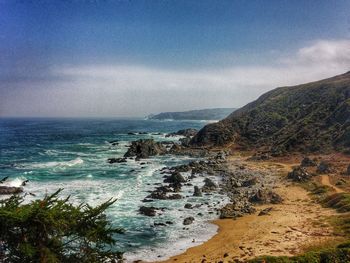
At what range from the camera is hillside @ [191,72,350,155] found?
7400cm

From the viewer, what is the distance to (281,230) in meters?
29.2

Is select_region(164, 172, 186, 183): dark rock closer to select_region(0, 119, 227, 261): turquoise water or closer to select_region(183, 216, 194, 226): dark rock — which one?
select_region(0, 119, 227, 261): turquoise water

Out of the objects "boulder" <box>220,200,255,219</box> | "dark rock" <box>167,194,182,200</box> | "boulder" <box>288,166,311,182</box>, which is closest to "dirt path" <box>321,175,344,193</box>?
"boulder" <box>288,166,311,182</box>

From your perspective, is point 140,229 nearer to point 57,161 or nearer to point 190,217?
point 190,217

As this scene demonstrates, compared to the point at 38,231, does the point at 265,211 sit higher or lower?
lower

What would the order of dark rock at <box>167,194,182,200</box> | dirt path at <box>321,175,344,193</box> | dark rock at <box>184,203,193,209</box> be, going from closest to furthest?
dark rock at <box>184,203,193,209</box> → dirt path at <box>321,175,344,193</box> → dark rock at <box>167,194,182,200</box>

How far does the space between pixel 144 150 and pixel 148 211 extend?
155 ft

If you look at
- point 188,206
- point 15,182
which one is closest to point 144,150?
point 15,182

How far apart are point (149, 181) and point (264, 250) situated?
98.1 ft

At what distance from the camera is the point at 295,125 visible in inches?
3644

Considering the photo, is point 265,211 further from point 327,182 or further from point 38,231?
point 38,231

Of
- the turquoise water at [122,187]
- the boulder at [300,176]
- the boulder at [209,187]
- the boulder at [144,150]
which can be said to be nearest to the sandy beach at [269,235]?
the turquoise water at [122,187]

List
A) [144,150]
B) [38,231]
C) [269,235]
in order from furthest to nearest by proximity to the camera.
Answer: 1. [144,150]
2. [269,235]
3. [38,231]

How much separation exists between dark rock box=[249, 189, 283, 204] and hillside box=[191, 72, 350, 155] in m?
32.3
